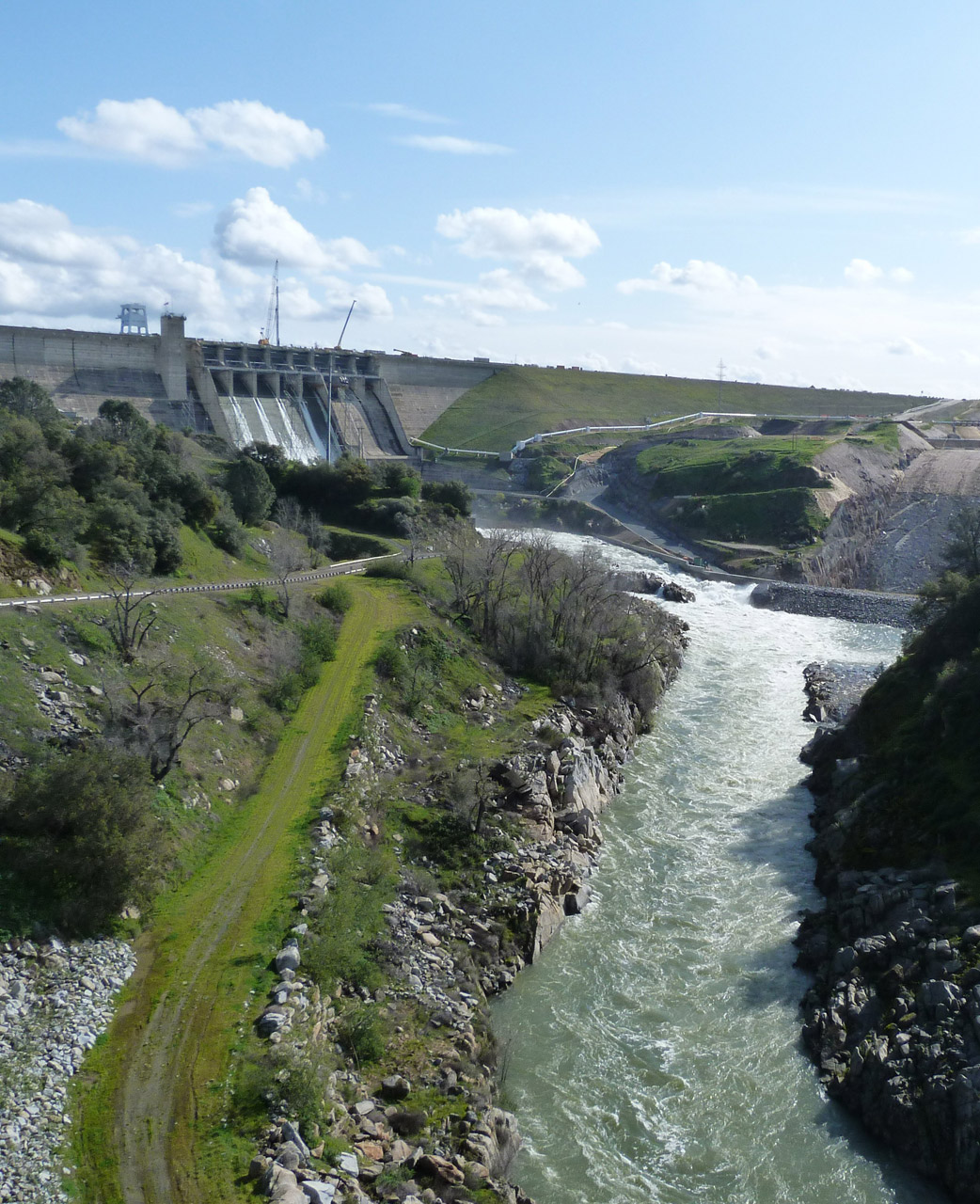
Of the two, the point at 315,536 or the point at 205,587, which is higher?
the point at 315,536

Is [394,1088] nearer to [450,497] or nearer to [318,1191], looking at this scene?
[318,1191]

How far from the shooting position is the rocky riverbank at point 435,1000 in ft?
51.3

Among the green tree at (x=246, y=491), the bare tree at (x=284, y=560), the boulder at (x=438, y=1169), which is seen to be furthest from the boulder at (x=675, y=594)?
the boulder at (x=438, y=1169)

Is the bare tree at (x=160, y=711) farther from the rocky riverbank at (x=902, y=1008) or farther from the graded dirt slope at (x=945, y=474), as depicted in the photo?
the graded dirt slope at (x=945, y=474)

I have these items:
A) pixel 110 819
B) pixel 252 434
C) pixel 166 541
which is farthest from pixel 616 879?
pixel 252 434

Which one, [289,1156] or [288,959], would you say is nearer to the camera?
[289,1156]

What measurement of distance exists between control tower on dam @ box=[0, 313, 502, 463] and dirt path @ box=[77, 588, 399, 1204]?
58.2 metres

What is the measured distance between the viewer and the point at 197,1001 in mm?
18516

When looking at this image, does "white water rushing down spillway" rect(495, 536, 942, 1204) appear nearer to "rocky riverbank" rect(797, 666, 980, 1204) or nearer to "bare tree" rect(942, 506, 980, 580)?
"rocky riverbank" rect(797, 666, 980, 1204)

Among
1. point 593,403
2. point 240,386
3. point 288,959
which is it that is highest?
point 593,403

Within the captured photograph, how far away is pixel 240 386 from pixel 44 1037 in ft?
268

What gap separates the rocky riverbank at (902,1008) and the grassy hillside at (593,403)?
88657 mm

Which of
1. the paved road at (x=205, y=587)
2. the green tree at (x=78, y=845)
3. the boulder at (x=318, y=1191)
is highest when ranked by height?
the paved road at (x=205, y=587)

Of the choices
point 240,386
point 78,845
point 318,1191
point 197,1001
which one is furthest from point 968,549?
point 240,386
